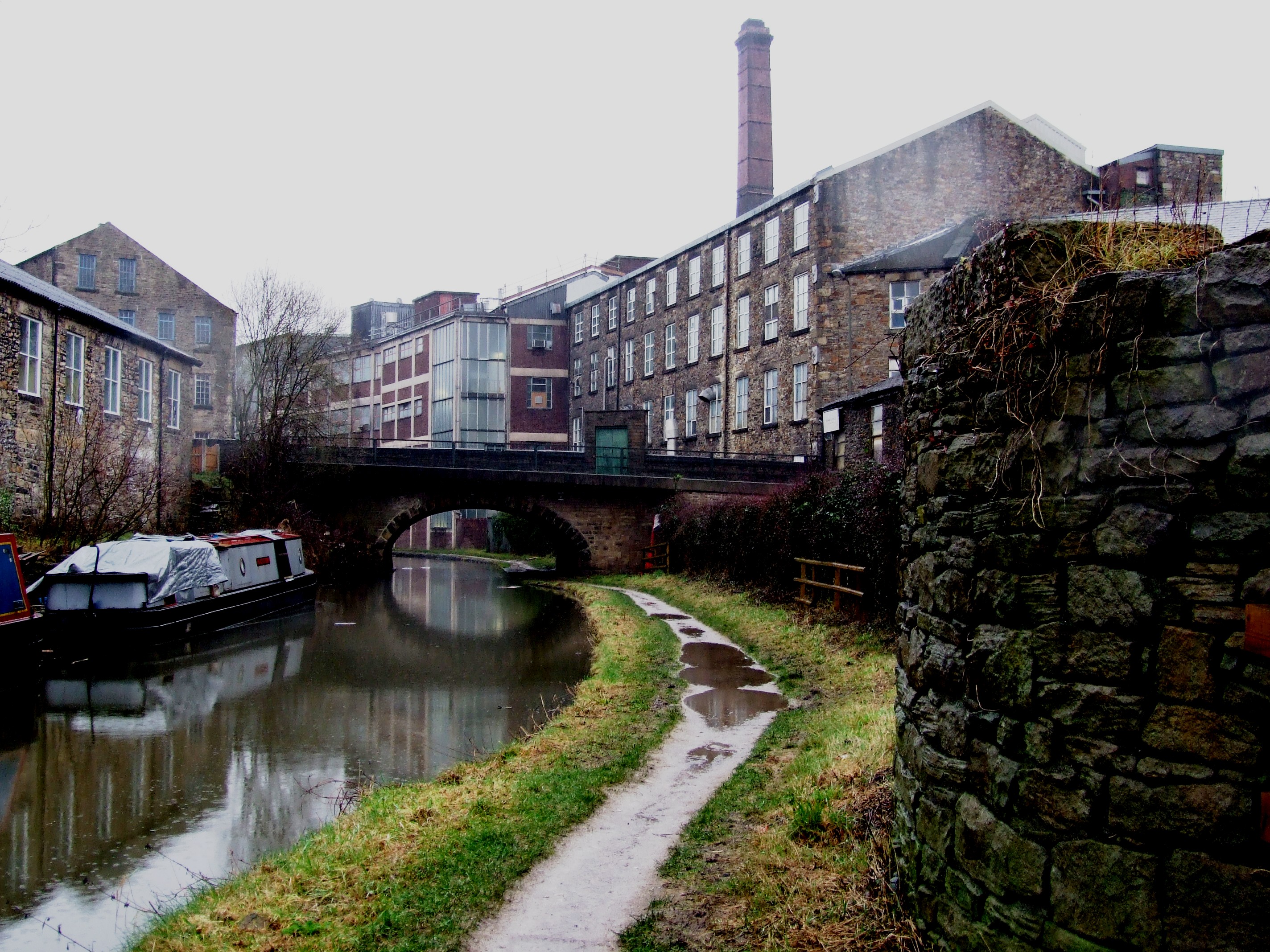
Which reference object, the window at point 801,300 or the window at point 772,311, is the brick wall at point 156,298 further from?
the window at point 801,300

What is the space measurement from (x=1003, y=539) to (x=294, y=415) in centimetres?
3334

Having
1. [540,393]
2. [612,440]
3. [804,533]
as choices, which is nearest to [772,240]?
[612,440]

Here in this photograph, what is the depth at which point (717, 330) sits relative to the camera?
3741 centimetres

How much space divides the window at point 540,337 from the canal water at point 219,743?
2865 cm

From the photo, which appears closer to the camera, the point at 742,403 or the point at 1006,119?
the point at 1006,119

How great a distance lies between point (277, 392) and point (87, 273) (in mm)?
18060

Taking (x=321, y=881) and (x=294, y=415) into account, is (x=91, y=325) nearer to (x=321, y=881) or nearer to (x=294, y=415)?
(x=294, y=415)

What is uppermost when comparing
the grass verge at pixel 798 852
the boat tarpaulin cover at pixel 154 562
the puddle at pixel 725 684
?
the boat tarpaulin cover at pixel 154 562

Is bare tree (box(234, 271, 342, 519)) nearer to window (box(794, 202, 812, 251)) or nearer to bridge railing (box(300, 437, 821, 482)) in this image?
bridge railing (box(300, 437, 821, 482))

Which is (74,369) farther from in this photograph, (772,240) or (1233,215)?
(1233,215)

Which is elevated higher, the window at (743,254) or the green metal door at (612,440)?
the window at (743,254)

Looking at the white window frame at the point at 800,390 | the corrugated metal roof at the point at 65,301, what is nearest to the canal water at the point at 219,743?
the corrugated metal roof at the point at 65,301

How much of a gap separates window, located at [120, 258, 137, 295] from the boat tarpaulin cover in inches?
1192

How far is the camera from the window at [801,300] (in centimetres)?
3142
